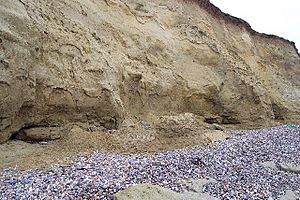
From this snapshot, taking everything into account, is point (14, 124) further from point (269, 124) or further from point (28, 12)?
point (269, 124)

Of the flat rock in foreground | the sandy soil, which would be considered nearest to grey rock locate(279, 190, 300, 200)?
the flat rock in foreground

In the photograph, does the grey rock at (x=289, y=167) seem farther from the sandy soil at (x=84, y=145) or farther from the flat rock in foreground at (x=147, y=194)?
the flat rock in foreground at (x=147, y=194)

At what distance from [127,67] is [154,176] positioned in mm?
5261

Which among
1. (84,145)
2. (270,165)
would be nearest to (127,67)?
(84,145)

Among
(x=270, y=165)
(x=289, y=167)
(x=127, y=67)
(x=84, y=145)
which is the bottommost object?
(x=84, y=145)

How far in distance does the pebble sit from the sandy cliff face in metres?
1.67

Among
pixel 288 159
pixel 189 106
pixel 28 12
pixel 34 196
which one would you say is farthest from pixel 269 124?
pixel 34 196

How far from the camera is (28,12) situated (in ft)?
23.9

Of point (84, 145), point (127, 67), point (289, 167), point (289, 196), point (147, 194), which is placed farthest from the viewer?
point (127, 67)

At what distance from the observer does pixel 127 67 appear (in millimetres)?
10219

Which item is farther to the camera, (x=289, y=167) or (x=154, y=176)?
(x=289, y=167)

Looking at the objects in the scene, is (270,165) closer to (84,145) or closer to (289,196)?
(289,196)

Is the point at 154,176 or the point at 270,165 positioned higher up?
the point at 270,165

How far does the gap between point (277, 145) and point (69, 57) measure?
556 cm
